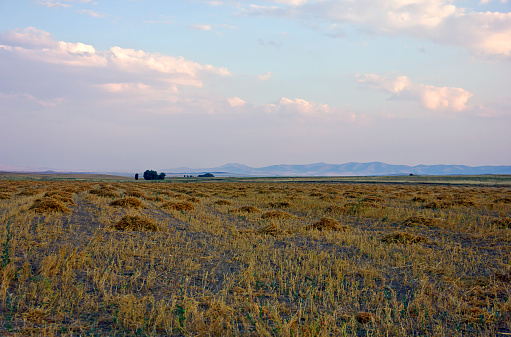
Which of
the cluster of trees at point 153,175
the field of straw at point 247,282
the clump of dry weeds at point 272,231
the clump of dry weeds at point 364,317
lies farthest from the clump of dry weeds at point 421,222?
the cluster of trees at point 153,175

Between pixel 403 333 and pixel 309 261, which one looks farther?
pixel 309 261

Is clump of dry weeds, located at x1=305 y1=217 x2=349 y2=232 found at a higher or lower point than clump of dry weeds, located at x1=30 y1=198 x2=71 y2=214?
lower

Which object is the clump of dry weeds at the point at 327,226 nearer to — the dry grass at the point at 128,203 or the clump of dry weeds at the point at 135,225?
the clump of dry weeds at the point at 135,225

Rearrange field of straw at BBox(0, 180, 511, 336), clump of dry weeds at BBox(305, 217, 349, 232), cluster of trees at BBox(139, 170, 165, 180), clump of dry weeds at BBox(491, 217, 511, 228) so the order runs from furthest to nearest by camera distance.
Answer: cluster of trees at BBox(139, 170, 165, 180) → clump of dry weeds at BBox(491, 217, 511, 228) → clump of dry weeds at BBox(305, 217, 349, 232) → field of straw at BBox(0, 180, 511, 336)

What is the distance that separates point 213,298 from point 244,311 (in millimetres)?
640

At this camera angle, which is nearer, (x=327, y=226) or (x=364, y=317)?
(x=364, y=317)

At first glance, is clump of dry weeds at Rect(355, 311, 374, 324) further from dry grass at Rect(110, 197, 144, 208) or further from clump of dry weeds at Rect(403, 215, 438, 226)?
dry grass at Rect(110, 197, 144, 208)

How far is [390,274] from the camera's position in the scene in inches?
324

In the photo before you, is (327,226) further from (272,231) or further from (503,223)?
(503,223)

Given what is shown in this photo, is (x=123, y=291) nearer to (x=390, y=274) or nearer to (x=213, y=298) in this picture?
(x=213, y=298)

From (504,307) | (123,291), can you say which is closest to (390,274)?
(504,307)

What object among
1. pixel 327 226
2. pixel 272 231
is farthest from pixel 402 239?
pixel 272 231

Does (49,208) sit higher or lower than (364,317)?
higher

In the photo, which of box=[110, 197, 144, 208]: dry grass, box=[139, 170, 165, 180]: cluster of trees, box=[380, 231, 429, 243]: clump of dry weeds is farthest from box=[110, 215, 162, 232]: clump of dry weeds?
box=[139, 170, 165, 180]: cluster of trees
